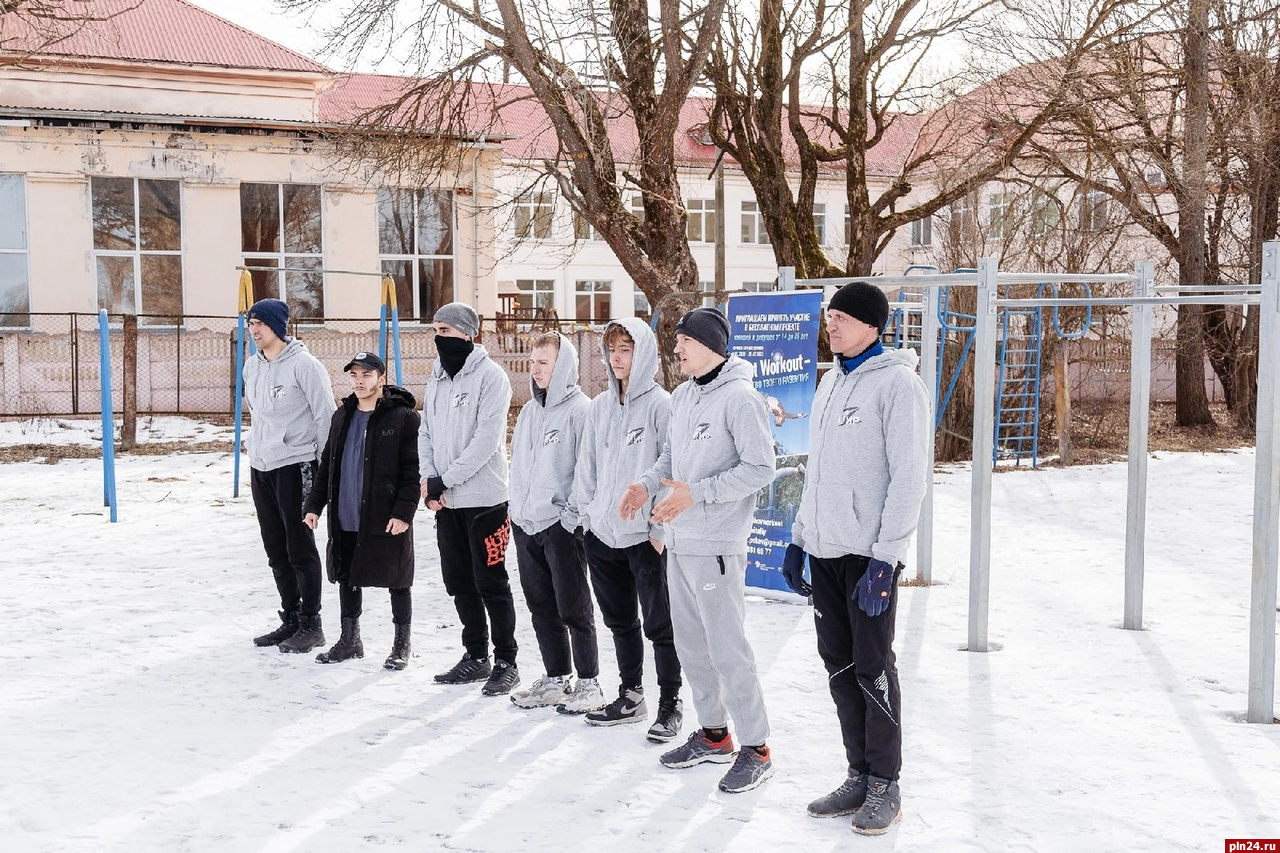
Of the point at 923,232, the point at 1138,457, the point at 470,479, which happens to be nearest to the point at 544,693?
the point at 470,479

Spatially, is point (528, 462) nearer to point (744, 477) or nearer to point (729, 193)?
point (744, 477)

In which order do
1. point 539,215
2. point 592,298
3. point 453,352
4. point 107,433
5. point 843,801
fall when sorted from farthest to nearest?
1. point 592,298
2. point 539,215
3. point 107,433
4. point 453,352
5. point 843,801

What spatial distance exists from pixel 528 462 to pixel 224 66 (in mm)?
20755

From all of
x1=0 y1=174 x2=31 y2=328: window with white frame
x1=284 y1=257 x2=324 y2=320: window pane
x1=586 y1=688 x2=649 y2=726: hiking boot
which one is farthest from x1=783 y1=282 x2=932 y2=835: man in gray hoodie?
x1=0 y1=174 x2=31 y2=328: window with white frame

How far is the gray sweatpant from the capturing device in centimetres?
480

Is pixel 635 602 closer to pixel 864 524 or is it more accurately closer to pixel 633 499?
pixel 633 499

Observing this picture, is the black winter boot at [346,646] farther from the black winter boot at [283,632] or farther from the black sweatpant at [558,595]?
the black sweatpant at [558,595]

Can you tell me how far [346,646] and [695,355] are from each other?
10.7 feet

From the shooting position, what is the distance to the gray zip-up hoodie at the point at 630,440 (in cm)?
528

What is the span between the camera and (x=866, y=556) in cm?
432

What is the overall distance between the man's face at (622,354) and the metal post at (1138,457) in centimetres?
401

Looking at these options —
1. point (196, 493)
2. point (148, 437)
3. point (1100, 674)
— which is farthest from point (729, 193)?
point (1100, 674)

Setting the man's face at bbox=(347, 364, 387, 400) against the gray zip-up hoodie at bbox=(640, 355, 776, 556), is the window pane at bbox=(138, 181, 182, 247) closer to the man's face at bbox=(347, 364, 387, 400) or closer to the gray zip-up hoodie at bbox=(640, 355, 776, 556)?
the man's face at bbox=(347, 364, 387, 400)

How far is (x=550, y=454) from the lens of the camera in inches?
228
